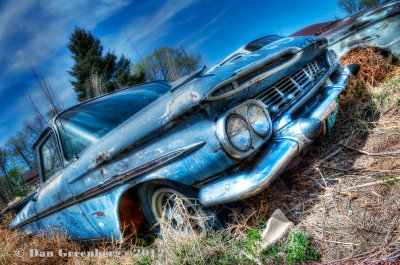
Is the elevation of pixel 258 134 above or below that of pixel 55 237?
above

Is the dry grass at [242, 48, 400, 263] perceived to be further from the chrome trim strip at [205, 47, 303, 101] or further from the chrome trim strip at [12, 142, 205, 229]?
the chrome trim strip at [205, 47, 303, 101]

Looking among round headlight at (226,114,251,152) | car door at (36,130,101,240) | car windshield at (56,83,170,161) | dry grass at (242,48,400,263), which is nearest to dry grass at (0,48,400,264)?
dry grass at (242,48,400,263)

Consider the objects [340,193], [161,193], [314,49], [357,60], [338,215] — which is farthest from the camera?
[357,60]

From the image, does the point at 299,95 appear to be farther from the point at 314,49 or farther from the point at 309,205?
the point at 309,205

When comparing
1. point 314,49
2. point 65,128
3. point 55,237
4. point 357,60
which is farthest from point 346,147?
point 55,237

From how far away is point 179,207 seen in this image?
173 cm

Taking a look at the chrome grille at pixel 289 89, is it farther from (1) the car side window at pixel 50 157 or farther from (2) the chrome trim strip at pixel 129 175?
(1) the car side window at pixel 50 157

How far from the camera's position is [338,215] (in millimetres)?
1591

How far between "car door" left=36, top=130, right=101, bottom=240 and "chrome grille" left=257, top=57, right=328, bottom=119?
207cm

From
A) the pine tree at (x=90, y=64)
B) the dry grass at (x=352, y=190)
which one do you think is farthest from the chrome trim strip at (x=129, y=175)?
the pine tree at (x=90, y=64)

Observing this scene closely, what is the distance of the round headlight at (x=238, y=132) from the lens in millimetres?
1546

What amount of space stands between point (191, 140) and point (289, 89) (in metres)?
1.16

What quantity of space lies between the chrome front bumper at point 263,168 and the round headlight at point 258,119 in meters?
0.12

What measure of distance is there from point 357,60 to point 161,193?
3728 mm
